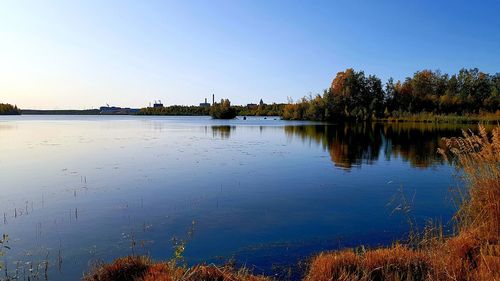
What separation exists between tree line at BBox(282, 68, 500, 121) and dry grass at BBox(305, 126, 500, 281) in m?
84.1

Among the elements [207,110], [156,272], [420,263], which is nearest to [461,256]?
[420,263]

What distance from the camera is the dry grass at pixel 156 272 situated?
17.1 ft

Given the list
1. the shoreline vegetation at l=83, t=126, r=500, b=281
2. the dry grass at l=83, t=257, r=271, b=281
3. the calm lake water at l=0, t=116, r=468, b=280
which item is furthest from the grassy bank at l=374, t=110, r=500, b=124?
the dry grass at l=83, t=257, r=271, b=281

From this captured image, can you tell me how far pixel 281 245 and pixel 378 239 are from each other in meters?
2.16

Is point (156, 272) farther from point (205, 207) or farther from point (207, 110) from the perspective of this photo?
point (207, 110)

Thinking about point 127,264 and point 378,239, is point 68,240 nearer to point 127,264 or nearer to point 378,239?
point 127,264

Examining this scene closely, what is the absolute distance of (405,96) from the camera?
300 feet

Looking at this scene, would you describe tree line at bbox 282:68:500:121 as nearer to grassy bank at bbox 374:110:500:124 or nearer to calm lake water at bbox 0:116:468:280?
grassy bank at bbox 374:110:500:124

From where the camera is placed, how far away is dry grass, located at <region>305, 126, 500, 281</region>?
5.41 metres

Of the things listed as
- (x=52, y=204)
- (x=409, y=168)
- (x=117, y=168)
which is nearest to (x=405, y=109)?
(x=409, y=168)

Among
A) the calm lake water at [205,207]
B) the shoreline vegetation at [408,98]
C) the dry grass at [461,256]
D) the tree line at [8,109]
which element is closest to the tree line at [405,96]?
the shoreline vegetation at [408,98]

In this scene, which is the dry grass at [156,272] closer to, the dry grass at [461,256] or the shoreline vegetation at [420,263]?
the shoreline vegetation at [420,263]

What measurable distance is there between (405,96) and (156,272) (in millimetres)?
94552

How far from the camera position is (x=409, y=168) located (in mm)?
18812
